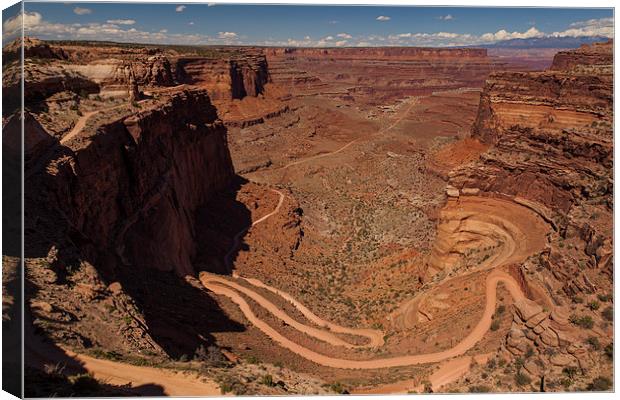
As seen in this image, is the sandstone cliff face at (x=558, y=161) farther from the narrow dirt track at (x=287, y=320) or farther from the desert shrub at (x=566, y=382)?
the narrow dirt track at (x=287, y=320)

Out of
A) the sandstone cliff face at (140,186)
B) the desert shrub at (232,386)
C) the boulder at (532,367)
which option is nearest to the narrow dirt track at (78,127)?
the sandstone cliff face at (140,186)

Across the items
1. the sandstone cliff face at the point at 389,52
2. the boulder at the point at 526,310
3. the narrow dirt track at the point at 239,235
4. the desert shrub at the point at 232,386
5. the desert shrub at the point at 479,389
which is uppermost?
the sandstone cliff face at the point at 389,52

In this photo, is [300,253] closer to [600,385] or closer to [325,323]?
[325,323]

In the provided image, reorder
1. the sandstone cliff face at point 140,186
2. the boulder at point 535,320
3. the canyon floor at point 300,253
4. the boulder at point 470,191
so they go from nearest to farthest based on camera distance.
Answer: the canyon floor at point 300,253 < the boulder at point 535,320 < the sandstone cliff face at point 140,186 < the boulder at point 470,191

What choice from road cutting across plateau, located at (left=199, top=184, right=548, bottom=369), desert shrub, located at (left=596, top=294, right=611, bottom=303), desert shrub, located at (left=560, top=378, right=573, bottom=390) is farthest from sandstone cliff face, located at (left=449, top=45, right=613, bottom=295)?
desert shrub, located at (left=560, top=378, right=573, bottom=390)

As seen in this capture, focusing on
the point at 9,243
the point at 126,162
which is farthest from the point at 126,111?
the point at 9,243

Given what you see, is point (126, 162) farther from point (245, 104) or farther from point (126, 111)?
point (245, 104)
